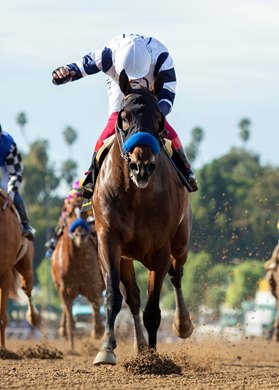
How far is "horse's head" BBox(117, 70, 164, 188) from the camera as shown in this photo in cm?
1065

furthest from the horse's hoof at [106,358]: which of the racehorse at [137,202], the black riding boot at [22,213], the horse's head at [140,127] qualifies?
the black riding boot at [22,213]

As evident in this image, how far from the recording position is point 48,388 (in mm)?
9531

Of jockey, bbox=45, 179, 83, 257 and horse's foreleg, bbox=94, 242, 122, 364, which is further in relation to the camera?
jockey, bbox=45, 179, 83, 257

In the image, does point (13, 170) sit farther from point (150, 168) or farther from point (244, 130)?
point (244, 130)

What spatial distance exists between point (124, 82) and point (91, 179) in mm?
1482

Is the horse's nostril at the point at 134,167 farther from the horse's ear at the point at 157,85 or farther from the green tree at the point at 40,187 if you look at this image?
the green tree at the point at 40,187

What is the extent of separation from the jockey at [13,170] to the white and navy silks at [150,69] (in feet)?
11.5

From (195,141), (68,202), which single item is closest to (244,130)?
(195,141)

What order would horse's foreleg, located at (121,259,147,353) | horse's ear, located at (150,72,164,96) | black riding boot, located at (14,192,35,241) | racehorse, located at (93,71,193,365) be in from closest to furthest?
racehorse, located at (93,71,193,365) → horse's ear, located at (150,72,164,96) → horse's foreleg, located at (121,259,147,353) → black riding boot, located at (14,192,35,241)

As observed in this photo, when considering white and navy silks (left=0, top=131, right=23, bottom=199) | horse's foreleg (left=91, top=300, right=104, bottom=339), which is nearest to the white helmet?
white and navy silks (left=0, top=131, right=23, bottom=199)

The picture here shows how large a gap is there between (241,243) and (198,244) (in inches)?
2269

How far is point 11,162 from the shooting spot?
15.8 m

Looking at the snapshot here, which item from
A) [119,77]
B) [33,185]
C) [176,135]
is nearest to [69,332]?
[176,135]

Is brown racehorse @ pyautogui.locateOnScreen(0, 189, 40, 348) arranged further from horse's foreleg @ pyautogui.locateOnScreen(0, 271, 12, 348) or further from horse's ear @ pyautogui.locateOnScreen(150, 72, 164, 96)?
horse's ear @ pyautogui.locateOnScreen(150, 72, 164, 96)
